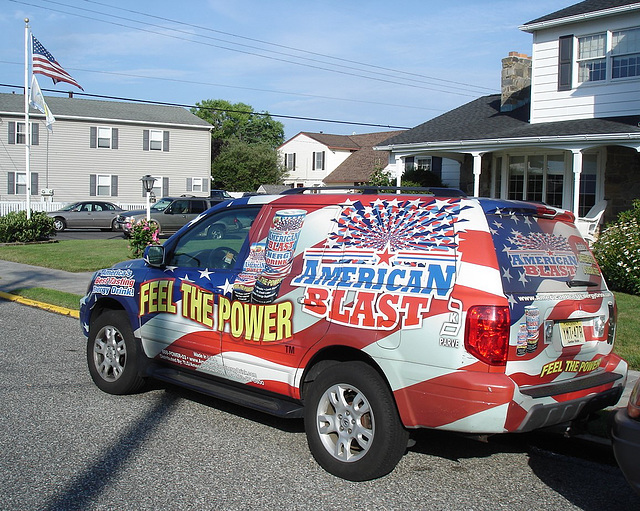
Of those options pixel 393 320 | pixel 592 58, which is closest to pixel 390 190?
pixel 393 320

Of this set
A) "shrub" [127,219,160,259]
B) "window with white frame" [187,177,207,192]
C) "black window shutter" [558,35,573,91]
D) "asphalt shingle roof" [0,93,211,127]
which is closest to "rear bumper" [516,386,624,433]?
"shrub" [127,219,160,259]

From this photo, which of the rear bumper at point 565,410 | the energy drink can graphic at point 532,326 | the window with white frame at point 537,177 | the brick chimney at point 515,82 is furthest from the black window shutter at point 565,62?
the energy drink can graphic at point 532,326

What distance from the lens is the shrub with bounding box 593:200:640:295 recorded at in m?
12.1

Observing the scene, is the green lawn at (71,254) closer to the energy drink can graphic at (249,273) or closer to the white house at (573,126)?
the white house at (573,126)

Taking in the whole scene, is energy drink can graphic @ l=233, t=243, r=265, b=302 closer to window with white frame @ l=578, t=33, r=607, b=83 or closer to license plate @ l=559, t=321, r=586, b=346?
license plate @ l=559, t=321, r=586, b=346

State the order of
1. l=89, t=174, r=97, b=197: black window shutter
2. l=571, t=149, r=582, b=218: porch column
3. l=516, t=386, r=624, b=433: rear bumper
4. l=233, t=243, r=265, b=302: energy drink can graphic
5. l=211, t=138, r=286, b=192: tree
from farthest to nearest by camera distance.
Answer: l=211, t=138, r=286, b=192: tree, l=89, t=174, r=97, b=197: black window shutter, l=571, t=149, r=582, b=218: porch column, l=233, t=243, r=265, b=302: energy drink can graphic, l=516, t=386, r=624, b=433: rear bumper

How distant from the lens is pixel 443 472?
4.96 m

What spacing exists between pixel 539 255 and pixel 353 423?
166cm

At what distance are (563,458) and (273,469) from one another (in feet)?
7.40

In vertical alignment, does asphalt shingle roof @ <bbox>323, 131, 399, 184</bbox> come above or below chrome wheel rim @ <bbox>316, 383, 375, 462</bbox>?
above

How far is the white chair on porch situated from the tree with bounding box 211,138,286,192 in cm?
4207

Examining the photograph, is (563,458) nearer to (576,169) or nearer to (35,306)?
(35,306)

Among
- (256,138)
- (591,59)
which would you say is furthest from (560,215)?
(256,138)

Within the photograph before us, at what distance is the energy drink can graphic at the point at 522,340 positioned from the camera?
4.23m
